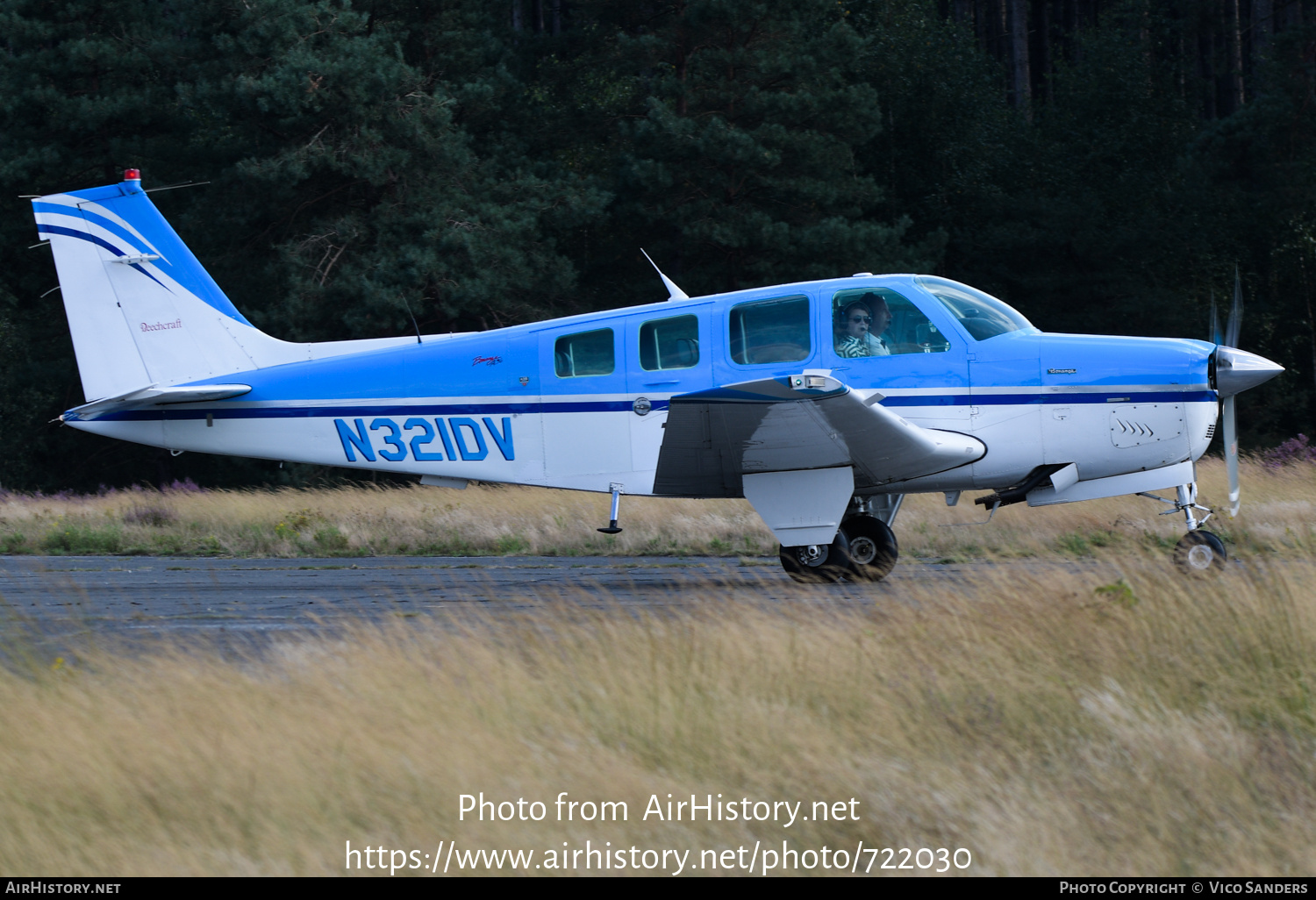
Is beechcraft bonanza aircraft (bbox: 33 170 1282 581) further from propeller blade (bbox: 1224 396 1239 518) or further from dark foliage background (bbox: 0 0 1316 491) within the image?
dark foliage background (bbox: 0 0 1316 491)

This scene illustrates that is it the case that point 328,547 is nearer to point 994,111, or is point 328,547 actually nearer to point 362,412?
point 362,412

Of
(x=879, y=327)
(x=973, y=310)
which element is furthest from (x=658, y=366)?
(x=973, y=310)

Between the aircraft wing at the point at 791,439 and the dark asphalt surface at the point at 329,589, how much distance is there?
0.84 m

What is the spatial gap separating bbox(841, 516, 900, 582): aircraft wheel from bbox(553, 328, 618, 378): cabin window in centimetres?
221

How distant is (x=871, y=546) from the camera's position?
30.3 ft

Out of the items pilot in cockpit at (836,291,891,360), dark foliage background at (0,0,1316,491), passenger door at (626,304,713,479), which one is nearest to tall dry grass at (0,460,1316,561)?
pilot in cockpit at (836,291,891,360)

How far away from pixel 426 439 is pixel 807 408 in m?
3.34

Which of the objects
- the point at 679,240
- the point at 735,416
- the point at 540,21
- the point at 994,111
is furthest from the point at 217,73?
the point at 735,416

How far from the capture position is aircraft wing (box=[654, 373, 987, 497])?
7832 millimetres

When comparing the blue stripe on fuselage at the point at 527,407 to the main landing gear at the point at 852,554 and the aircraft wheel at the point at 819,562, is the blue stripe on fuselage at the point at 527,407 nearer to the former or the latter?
the main landing gear at the point at 852,554

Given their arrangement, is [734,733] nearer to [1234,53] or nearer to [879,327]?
[879,327]

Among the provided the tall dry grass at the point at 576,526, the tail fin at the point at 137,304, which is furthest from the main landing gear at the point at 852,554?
the tail fin at the point at 137,304

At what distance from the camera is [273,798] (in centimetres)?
394
